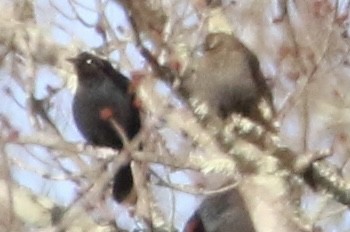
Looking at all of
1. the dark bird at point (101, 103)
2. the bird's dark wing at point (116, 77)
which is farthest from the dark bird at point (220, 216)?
the bird's dark wing at point (116, 77)

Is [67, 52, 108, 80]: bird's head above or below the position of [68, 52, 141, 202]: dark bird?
above

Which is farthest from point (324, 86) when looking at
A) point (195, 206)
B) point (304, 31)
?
point (195, 206)

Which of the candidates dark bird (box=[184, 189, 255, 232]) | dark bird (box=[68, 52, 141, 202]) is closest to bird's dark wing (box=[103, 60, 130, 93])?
dark bird (box=[68, 52, 141, 202])

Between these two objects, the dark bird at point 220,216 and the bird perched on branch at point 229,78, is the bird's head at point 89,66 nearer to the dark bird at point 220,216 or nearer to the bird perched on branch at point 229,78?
the bird perched on branch at point 229,78

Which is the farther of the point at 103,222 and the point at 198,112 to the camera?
the point at 103,222

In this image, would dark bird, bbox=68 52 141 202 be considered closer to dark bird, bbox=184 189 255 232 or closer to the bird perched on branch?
the bird perched on branch

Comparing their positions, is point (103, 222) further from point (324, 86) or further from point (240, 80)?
point (324, 86)
